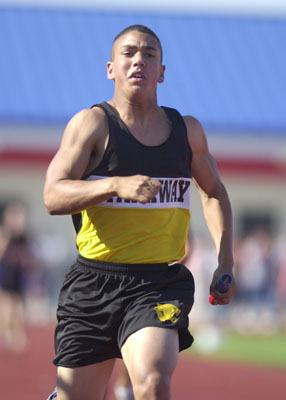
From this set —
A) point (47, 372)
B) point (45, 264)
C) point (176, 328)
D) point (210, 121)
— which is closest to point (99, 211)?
point (176, 328)

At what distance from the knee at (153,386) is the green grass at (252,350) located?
407 inches

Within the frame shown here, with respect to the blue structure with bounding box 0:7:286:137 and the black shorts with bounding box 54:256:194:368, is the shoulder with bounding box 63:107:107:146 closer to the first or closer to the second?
the black shorts with bounding box 54:256:194:368

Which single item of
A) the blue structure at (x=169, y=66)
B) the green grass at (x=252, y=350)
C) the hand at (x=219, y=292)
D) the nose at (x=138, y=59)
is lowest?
the green grass at (x=252, y=350)

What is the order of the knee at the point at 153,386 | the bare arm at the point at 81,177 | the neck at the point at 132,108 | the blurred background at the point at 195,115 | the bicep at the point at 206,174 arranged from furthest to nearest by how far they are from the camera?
the blurred background at the point at 195,115 → the bicep at the point at 206,174 → the neck at the point at 132,108 → the knee at the point at 153,386 → the bare arm at the point at 81,177

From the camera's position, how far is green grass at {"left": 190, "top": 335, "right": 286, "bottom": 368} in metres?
16.0

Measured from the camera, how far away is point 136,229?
519 centimetres

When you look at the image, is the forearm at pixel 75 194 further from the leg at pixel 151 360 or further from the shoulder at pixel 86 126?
the leg at pixel 151 360

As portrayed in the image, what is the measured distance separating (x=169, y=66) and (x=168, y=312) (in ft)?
98.0

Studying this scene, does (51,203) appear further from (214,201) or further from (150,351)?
(214,201)

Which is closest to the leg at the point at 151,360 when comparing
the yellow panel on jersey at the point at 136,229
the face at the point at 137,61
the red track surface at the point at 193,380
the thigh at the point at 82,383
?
the thigh at the point at 82,383

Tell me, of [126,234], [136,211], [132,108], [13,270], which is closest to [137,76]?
[132,108]

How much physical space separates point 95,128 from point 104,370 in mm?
1314

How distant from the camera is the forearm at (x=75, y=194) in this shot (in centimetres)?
473

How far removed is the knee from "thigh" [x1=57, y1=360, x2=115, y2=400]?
1.48 feet
